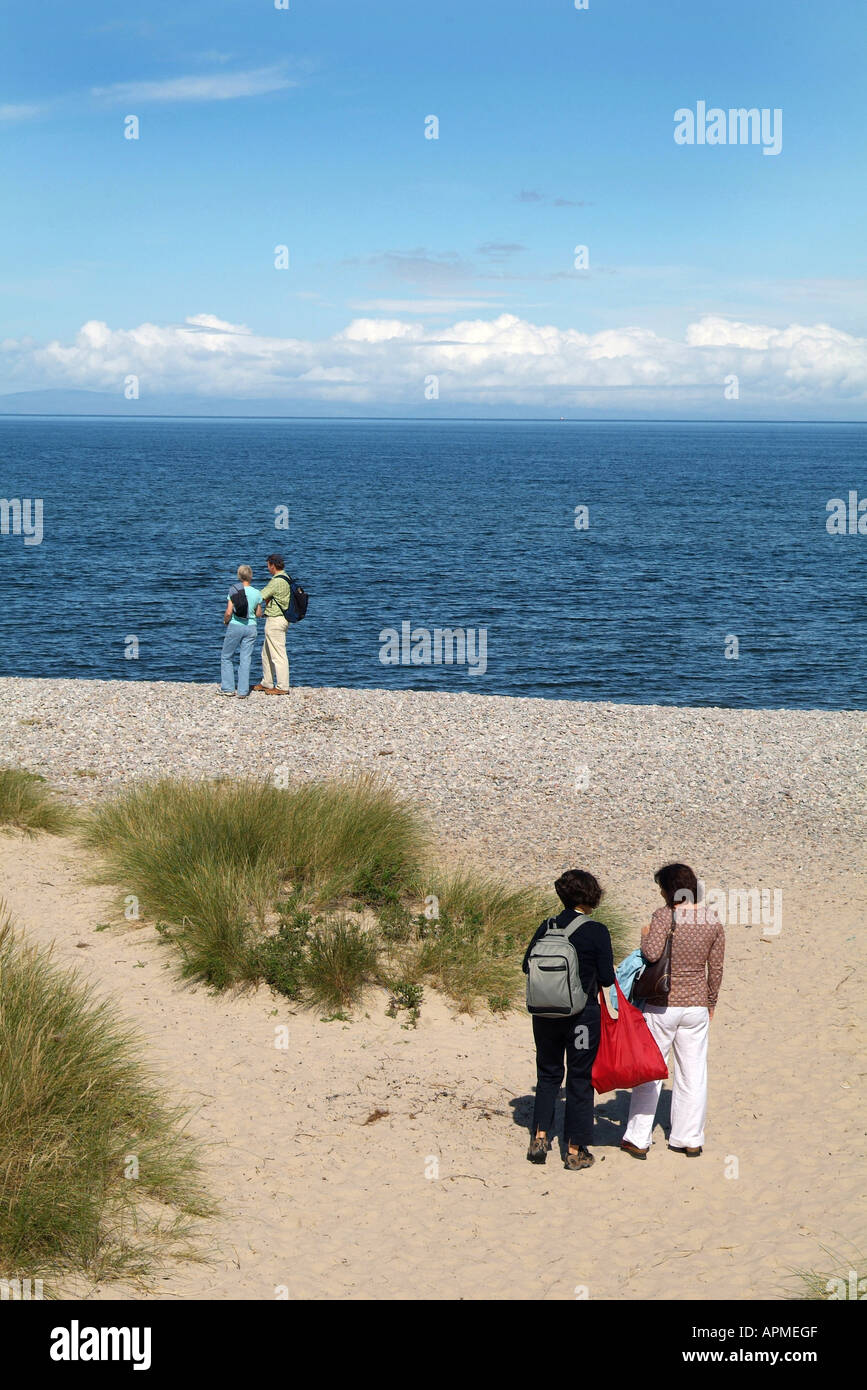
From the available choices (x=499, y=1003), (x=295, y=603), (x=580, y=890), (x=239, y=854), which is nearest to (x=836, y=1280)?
(x=580, y=890)

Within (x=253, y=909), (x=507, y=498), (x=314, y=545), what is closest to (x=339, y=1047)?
(x=253, y=909)

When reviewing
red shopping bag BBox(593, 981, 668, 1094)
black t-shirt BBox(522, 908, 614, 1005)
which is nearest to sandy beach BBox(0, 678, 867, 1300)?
red shopping bag BBox(593, 981, 668, 1094)

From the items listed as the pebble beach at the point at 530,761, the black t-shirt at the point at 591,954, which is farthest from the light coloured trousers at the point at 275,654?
the black t-shirt at the point at 591,954

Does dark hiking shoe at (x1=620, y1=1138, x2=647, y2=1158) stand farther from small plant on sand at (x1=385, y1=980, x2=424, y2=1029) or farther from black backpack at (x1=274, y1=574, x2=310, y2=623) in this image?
black backpack at (x1=274, y1=574, x2=310, y2=623)

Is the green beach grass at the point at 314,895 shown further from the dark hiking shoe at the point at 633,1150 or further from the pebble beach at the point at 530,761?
the dark hiking shoe at the point at 633,1150

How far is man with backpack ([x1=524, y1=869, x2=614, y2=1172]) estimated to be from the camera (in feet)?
20.2

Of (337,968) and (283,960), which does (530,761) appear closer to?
(337,968)

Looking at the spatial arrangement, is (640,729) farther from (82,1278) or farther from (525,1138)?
(82,1278)

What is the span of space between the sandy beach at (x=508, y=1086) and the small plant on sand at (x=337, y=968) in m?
0.21

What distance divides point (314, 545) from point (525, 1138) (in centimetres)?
4870

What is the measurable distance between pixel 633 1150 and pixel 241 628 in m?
12.2

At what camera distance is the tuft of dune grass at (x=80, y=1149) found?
5199 mm

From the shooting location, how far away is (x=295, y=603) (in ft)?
56.5

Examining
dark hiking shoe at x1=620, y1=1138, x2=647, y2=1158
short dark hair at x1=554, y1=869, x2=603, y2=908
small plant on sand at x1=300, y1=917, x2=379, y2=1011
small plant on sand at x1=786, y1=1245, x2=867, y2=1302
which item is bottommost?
dark hiking shoe at x1=620, y1=1138, x2=647, y2=1158
